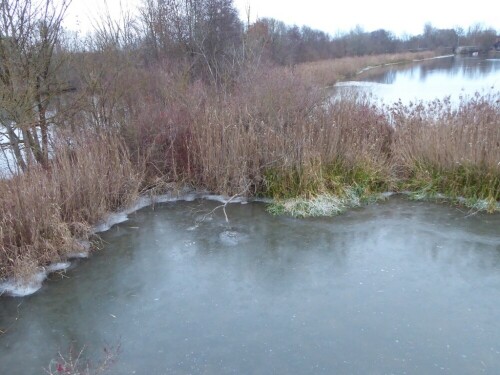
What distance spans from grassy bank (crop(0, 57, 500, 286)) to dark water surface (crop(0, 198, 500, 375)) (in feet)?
2.21

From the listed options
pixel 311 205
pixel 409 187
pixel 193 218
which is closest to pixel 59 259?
pixel 193 218

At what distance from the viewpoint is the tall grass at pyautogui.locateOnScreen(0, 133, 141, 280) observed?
13.8 feet

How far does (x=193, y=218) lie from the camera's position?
18.7ft

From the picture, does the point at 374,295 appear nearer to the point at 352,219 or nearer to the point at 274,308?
the point at 274,308

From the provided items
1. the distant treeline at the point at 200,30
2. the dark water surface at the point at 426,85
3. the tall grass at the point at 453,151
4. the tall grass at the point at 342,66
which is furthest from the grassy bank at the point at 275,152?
the tall grass at the point at 342,66

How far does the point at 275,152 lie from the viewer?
6312 mm

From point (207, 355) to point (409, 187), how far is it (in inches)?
175

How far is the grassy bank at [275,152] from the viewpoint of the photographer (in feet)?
18.6

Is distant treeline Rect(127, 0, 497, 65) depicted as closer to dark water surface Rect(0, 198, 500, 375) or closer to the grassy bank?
the grassy bank

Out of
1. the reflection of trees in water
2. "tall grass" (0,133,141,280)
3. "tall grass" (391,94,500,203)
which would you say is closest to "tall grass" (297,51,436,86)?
the reflection of trees in water

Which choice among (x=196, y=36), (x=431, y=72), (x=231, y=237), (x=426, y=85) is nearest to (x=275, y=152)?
(x=231, y=237)

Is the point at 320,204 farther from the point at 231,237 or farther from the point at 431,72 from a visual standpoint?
the point at 431,72

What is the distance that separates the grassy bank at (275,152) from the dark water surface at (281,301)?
0.67m

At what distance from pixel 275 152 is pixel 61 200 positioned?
3.04m
